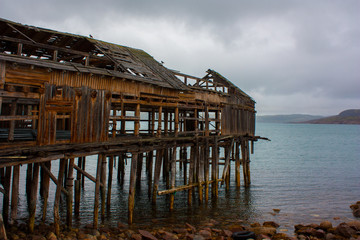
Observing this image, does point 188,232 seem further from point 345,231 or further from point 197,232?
point 345,231

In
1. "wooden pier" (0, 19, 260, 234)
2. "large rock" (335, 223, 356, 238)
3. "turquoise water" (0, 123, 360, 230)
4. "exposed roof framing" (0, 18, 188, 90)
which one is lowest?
"turquoise water" (0, 123, 360, 230)

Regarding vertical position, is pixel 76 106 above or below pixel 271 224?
above

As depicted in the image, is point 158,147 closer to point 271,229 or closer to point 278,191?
point 271,229

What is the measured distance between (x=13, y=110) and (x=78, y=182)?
557cm

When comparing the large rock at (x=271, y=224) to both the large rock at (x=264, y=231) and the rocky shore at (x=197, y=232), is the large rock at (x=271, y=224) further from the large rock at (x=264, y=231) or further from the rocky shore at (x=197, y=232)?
the large rock at (x=264, y=231)

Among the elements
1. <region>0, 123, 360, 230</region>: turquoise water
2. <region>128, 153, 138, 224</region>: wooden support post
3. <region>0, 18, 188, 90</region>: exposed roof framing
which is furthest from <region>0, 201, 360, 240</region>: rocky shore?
<region>0, 18, 188, 90</region>: exposed roof framing

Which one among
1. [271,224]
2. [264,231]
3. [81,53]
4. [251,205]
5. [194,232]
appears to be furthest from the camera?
[251,205]

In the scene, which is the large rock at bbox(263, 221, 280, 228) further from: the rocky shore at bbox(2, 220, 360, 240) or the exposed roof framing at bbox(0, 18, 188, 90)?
the exposed roof framing at bbox(0, 18, 188, 90)

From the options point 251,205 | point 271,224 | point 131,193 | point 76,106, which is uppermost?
point 76,106

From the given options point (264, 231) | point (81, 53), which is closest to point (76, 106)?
point (81, 53)

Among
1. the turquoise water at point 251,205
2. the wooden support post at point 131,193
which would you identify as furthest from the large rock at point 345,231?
the wooden support post at point 131,193

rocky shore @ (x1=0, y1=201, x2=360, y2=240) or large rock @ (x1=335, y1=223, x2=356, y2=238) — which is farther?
large rock @ (x1=335, y1=223, x2=356, y2=238)

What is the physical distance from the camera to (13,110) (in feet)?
34.3

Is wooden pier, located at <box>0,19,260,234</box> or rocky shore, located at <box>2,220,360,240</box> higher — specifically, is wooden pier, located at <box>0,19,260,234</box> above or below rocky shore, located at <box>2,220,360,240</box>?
Answer: above
